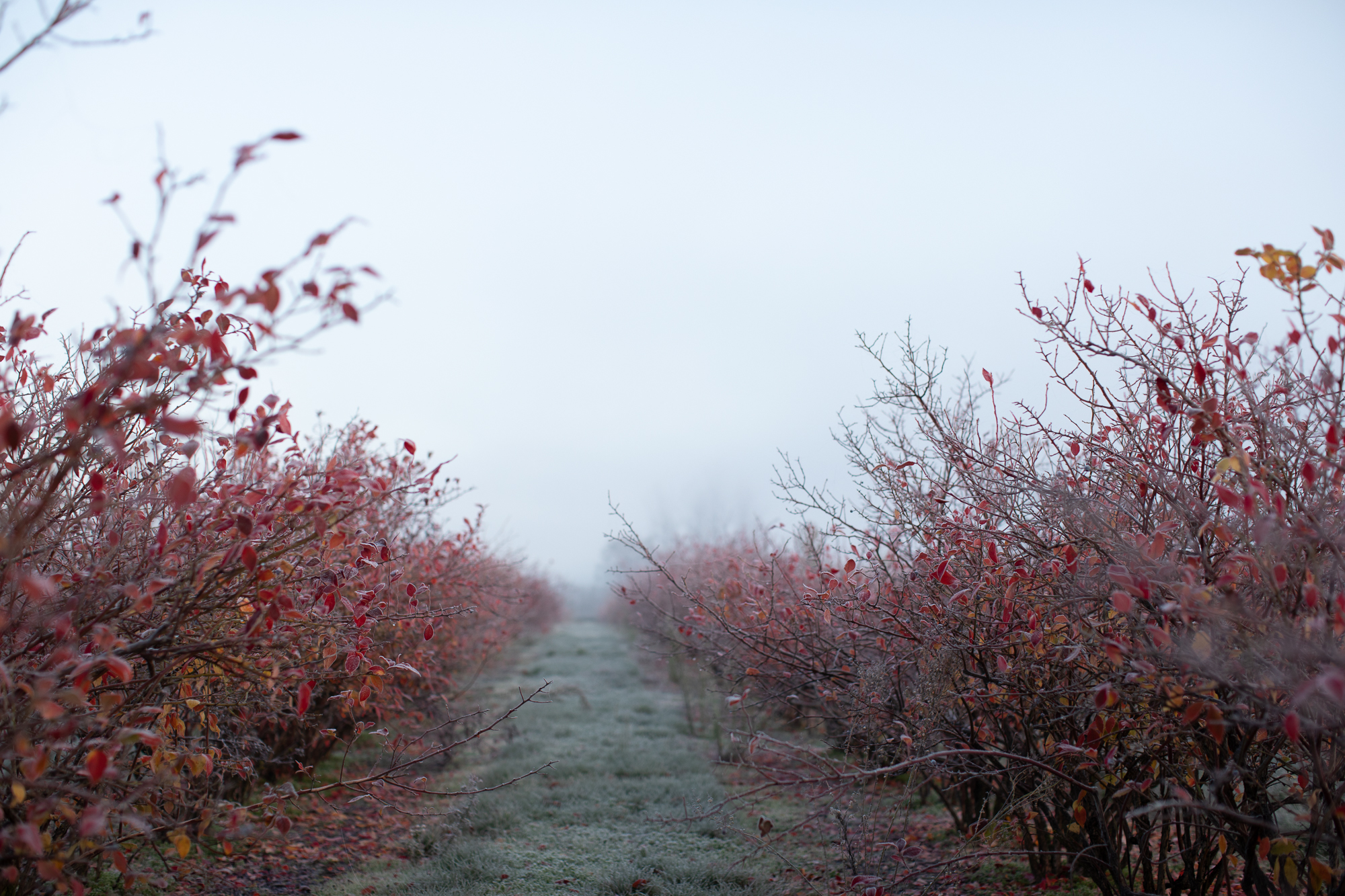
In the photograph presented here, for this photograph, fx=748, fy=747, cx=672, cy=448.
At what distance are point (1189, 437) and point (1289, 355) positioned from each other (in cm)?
44

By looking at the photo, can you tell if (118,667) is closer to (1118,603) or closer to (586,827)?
(1118,603)

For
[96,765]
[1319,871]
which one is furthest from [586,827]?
[1319,871]

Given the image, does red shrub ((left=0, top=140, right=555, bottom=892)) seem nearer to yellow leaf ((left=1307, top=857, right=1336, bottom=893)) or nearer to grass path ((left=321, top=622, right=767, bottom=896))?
grass path ((left=321, top=622, right=767, bottom=896))

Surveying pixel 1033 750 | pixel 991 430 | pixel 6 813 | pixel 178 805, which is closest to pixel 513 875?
pixel 178 805

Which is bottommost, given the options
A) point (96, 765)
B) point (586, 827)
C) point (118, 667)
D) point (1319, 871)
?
point (586, 827)

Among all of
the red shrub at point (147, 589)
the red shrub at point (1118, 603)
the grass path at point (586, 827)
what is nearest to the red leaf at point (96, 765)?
the red shrub at point (147, 589)

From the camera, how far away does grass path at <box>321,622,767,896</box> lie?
4.29 metres

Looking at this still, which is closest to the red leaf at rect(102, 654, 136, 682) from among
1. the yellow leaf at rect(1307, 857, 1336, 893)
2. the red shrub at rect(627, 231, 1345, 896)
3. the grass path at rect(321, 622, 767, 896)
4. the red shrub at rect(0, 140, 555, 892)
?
the red shrub at rect(0, 140, 555, 892)

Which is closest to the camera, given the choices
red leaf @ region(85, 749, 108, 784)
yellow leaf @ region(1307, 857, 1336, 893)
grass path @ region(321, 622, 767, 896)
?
red leaf @ region(85, 749, 108, 784)

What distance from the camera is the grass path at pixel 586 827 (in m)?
4.29

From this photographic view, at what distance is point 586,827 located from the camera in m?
5.48

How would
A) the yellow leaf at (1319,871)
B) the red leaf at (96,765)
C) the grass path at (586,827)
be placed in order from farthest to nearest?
the grass path at (586,827) < the yellow leaf at (1319,871) < the red leaf at (96,765)

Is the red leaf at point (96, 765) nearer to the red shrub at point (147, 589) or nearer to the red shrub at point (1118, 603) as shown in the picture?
the red shrub at point (147, 589)

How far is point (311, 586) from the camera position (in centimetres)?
312
